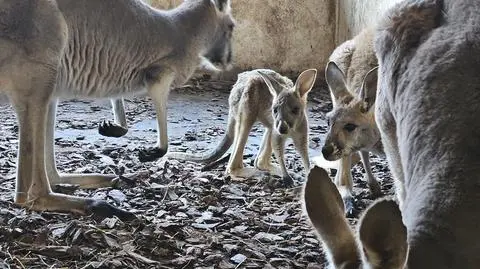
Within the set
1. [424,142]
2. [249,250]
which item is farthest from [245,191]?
[424,142]

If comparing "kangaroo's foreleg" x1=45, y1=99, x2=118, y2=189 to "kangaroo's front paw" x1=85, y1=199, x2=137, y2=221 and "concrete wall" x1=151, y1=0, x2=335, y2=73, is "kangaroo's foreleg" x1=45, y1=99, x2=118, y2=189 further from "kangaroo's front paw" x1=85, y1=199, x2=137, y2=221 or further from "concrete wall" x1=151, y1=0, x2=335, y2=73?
"concrete wall" x1=151, y1=0, x2=335, y2=73

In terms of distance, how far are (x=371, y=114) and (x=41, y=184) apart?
1715 mm

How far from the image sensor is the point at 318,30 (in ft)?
29.5

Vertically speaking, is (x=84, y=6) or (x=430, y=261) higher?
(x=84, y=6)

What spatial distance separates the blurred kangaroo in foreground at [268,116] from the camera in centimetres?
455

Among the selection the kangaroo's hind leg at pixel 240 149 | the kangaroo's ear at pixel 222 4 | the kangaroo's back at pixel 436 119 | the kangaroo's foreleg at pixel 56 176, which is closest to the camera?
the kangaroo's back at pixel 436 119

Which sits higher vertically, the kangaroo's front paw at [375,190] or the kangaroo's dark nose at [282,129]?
the kangaroo's dark nose at [282,129]

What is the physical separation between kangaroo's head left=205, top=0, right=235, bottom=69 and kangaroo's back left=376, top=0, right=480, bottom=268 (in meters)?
2.54

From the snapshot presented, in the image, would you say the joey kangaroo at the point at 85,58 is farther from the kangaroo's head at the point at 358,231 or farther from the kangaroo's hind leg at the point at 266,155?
the kangaroo's head at the point at 358,231

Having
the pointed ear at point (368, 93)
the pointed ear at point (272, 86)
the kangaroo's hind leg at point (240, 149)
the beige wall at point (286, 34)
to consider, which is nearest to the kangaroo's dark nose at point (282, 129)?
the pointed ear at point (272, 86)

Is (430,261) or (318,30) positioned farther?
(318,30)

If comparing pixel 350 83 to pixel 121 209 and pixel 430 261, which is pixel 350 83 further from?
pixel 430 261

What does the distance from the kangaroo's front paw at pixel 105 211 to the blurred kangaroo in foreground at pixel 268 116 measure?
1.18 metres

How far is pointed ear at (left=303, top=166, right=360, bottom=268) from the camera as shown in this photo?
1.52 metres
